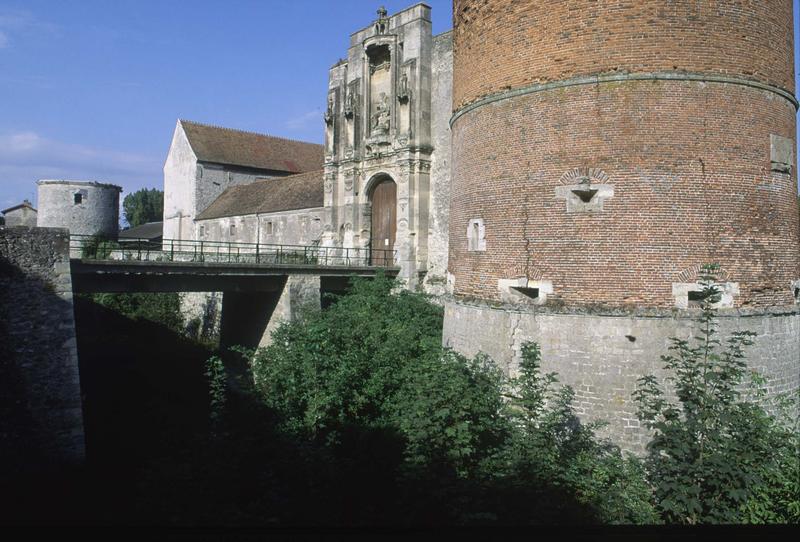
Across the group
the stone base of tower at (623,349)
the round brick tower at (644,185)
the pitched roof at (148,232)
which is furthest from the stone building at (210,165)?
the stone base of tower at (623,349)

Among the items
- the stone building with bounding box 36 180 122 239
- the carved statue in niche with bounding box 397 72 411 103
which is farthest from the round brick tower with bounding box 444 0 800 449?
the stone building with bounding box 36 180 122 239

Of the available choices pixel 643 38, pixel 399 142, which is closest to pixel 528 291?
pixel 643 38

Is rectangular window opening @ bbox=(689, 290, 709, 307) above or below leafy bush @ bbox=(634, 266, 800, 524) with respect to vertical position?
above

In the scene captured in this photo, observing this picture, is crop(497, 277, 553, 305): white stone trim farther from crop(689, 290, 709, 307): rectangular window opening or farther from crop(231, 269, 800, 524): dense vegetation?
crop(689, 290, 709, 307): rectangular window opening

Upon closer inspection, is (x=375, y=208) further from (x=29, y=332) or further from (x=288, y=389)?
(x=29, y=332)

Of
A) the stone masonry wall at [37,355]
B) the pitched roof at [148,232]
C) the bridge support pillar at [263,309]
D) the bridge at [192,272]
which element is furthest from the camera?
the pitched roof at [148,232]

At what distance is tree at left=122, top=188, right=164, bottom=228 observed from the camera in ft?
244

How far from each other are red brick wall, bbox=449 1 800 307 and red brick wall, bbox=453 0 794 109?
0.07 feet

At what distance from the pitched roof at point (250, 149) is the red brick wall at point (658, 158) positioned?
84.0ft

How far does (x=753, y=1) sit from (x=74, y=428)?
14.3 meters

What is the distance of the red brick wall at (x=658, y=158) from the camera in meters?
9.18

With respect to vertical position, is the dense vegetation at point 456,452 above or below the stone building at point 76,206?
below

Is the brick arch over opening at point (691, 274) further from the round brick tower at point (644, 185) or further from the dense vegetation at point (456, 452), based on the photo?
the dense vegetation at point (456, 452)

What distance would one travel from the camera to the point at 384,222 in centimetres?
2138
